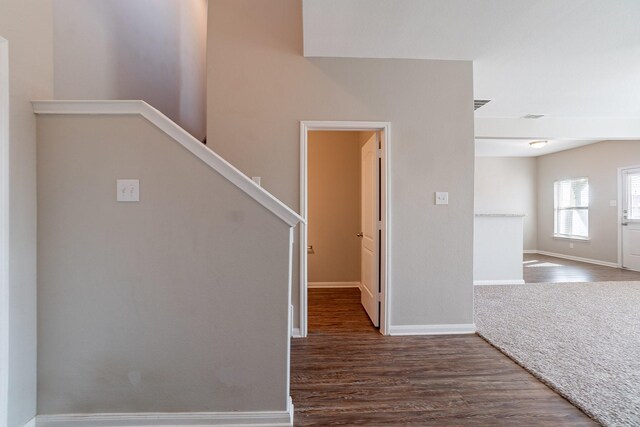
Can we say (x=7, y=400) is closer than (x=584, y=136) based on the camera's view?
Yes

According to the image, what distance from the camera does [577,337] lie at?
289cm

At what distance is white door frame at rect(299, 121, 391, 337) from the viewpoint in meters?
2.92

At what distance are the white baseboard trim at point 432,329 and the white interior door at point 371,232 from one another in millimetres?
222

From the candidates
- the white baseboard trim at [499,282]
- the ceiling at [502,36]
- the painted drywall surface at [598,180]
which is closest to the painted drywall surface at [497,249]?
the white baseboard trim at [499,282]

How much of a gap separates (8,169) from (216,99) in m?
1.67

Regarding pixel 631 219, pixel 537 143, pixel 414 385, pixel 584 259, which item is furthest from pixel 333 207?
pixel 584 259

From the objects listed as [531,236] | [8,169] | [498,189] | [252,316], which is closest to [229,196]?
[252,316]

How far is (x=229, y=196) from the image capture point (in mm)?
1744

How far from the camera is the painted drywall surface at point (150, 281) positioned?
1.69m

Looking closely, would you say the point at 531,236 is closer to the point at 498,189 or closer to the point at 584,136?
the point at 498,189

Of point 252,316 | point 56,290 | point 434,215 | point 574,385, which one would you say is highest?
point 434,215

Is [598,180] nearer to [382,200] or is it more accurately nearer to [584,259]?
[584,259]

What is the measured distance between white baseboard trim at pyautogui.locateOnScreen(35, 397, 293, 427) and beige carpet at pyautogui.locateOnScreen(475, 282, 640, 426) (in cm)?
179

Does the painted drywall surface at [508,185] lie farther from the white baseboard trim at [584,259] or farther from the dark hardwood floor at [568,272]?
the dark hardwood floor at [568,272]
